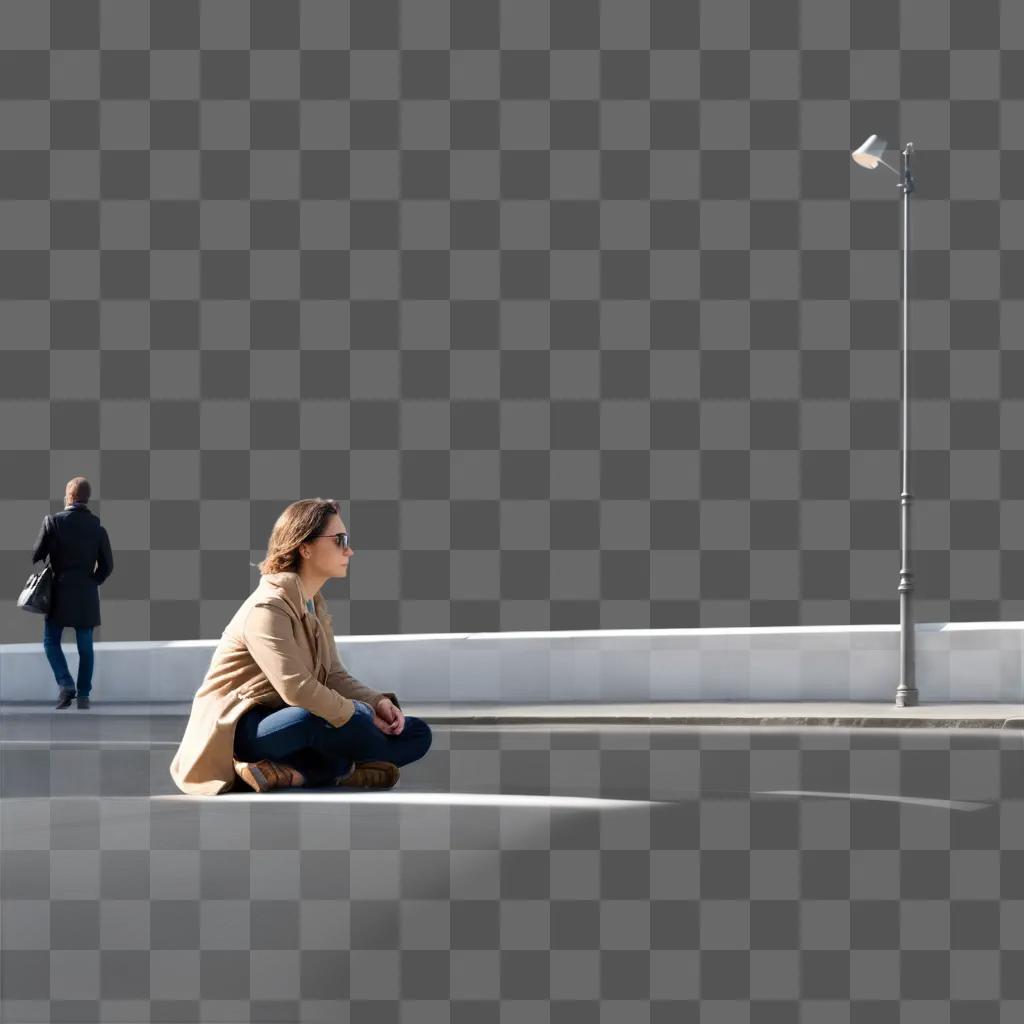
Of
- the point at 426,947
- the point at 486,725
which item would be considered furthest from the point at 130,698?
the point at 426,947

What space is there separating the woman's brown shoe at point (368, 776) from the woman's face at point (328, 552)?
37.7 inches

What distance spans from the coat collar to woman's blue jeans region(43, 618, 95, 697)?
8.52 m

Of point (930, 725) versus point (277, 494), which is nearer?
point (930, 725)

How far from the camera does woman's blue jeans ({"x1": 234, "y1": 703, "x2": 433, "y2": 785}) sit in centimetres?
811

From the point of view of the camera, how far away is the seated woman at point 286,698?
315 inches

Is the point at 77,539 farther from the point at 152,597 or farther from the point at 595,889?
the point at 595,889

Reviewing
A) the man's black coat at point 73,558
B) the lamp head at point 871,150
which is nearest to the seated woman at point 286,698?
the man's black coat at point 73,558

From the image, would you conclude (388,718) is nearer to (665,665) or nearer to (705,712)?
(705,712)

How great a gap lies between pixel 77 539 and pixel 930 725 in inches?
291

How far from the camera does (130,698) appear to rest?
729 inches

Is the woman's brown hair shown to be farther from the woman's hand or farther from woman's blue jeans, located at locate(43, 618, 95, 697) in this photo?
woman's blue jeans, located at locate(43, 618, 95, 697)

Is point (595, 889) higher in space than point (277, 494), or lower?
lower

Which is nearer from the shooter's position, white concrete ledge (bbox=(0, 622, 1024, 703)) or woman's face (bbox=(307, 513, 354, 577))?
woman's face (bbox=(307, 513, 354, 577))

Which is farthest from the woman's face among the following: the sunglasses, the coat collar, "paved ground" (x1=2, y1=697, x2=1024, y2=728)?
"paved ground" (x1=2, y1=697, x2=1024, y2=728)
